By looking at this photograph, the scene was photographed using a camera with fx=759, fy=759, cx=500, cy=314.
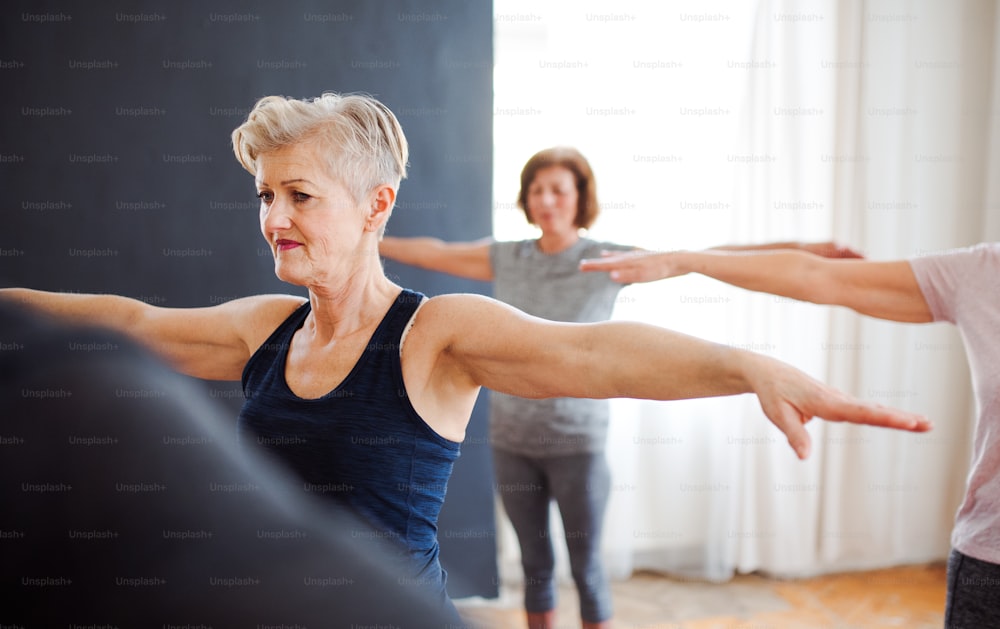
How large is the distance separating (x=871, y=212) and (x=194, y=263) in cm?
252

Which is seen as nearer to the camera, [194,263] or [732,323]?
[194,263]

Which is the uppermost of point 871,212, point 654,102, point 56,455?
point 654,102

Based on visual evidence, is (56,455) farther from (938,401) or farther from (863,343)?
(938,401)

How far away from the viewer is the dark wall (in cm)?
165

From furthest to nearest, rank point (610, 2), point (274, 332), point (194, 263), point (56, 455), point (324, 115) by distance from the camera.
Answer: point (610, 2) < point (194, 263) < point (274, 332) < point (324, 115) < point (56, 455)

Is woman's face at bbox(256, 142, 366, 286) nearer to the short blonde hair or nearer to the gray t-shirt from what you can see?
the short blonde hair

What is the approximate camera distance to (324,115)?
112cm

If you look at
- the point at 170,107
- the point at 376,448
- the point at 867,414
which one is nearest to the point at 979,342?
the point at 867,414

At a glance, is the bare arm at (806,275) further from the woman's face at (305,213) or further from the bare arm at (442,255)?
the bare arm at (442,255)

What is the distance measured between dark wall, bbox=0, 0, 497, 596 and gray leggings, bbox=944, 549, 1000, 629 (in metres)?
1.61

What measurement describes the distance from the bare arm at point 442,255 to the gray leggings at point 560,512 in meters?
0.52

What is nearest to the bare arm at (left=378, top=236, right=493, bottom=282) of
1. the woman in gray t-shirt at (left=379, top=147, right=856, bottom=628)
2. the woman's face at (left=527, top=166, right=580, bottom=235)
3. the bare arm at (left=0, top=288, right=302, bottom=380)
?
the woman in gray t-shirt at (left=379, top=147, right=856, bottom=628)

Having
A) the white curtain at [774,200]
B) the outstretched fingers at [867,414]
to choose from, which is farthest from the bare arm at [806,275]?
the white curtain at [774,200]

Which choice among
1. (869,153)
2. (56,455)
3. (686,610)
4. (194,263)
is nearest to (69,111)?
(194,263)
